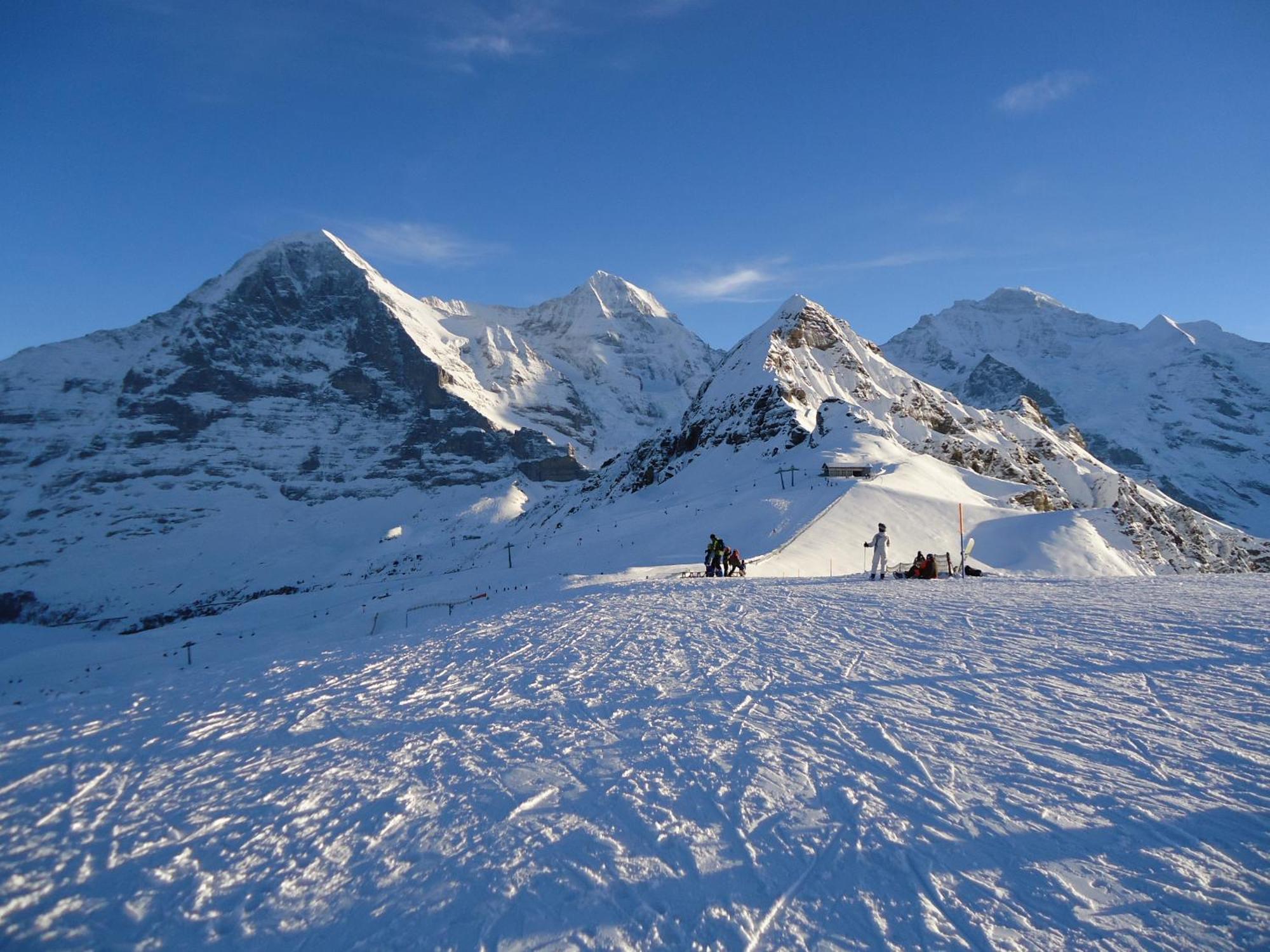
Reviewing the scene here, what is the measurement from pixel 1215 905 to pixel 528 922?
4.67 meters

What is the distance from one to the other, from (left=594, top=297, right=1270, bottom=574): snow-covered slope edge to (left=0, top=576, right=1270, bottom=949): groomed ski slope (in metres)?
22.7

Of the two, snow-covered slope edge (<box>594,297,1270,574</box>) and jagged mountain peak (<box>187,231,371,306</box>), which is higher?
jagged mountain peak (<box>187,231,371,306</box>)

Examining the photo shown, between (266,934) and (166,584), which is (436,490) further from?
(266,934)

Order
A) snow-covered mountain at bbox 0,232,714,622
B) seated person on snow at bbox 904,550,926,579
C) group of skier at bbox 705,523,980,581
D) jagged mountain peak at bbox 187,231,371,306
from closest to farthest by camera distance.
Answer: group of skier at bbox 705,523,980,581 → seated person on snow at bbox 904,550,926,579 → snow-covered mountain at bbox 0,232,714,622 → jagged mountain peak at bbox 187,231,371,306

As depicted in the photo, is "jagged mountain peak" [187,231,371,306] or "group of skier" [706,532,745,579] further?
"jagged mountain peak" [187,231,371,306]

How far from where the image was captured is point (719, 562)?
22984 millimetres

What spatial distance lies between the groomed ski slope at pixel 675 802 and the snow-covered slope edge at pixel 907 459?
2266 centimetres

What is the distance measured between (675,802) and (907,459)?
44650 mm

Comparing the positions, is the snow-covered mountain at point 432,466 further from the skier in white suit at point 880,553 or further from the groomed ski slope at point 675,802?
the groomed ski slope at point 675,802

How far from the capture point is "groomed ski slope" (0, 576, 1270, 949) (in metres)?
4.35

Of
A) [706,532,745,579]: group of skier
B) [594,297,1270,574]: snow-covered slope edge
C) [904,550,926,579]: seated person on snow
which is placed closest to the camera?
[904,550,926,579]: seated person on snow

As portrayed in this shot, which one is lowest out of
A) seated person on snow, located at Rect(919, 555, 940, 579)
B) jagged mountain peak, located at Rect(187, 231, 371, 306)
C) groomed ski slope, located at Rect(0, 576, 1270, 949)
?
seated person on snow, located at Rect(919, 555, 940, 579)

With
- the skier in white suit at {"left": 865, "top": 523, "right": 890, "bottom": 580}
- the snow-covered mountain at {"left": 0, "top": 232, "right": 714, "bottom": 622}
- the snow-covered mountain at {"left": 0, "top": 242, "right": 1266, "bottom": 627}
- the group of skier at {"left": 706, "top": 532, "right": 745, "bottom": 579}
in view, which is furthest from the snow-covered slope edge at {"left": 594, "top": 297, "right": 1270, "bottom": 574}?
the snow-covered mountain at {"left": 0, "top": 232, "right": 714, "bottom": 622}

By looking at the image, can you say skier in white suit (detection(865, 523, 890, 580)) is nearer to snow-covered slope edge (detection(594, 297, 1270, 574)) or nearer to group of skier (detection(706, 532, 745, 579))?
group of skier (detection(706, 532, 745, 579))
